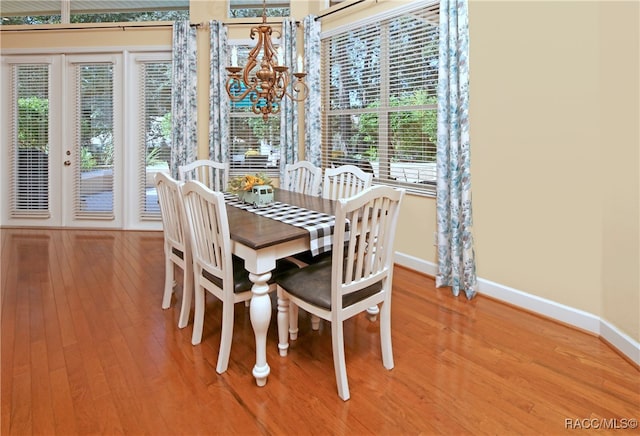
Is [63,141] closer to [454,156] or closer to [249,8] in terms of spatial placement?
[249,8]

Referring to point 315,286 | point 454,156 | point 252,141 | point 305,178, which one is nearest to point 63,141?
point 252,141

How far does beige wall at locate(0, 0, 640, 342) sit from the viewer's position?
6.98 feet

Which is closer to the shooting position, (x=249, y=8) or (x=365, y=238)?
(x=365, y=238)

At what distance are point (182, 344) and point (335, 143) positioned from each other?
284 centimetres

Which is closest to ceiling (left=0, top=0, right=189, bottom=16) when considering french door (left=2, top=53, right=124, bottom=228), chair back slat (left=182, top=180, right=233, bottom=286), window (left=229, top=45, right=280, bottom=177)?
french door (left=2, top=53, right=124, bottom=228)

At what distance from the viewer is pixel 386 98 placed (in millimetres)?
3744

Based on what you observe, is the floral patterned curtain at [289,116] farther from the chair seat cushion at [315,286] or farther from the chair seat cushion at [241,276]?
the chair seat cushion at [315,286]

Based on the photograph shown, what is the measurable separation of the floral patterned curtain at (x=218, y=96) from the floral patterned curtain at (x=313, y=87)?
1002 mm

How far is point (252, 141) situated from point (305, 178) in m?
1.52

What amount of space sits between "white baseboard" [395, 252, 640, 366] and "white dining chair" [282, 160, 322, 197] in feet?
5.19

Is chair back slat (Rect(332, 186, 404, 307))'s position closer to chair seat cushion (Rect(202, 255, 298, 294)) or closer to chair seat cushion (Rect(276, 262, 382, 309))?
chair seat cushion (Rect(276, 262, 382, 309))

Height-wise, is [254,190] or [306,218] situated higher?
[254,190]

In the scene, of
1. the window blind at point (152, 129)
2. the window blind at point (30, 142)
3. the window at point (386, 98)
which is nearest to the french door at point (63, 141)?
the window blind at point (30, 142)

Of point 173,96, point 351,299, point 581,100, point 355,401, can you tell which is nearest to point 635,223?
point 581,100
